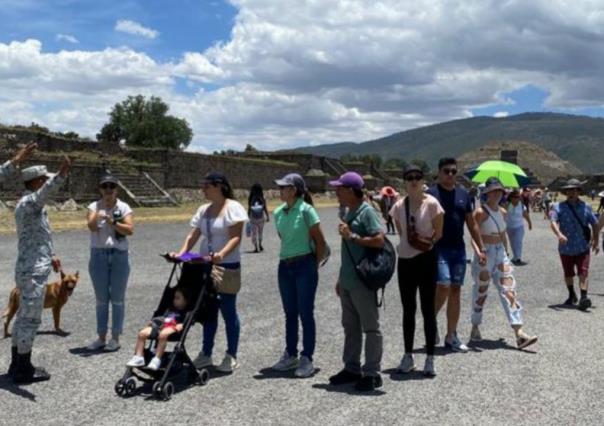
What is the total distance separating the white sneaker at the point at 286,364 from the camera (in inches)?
250

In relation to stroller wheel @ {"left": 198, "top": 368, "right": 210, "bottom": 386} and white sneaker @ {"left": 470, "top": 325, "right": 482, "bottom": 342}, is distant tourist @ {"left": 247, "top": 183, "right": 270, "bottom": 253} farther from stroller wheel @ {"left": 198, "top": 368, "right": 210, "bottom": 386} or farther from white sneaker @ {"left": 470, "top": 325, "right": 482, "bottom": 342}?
stroller wheel @ {"left": 198, "top": 368, "right": 210, "bottom": 386}

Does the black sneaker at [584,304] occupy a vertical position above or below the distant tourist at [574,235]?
below

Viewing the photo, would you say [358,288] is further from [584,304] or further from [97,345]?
[584,304]

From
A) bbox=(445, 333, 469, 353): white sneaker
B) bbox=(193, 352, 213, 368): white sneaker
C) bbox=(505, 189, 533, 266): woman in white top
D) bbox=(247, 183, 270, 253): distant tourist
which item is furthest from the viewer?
bbox=(247, 183, 270, 253): distant tourist

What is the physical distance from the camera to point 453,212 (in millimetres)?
7000

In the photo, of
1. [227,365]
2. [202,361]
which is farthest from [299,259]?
[202,361]

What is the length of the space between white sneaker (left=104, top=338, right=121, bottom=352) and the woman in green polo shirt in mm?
1751

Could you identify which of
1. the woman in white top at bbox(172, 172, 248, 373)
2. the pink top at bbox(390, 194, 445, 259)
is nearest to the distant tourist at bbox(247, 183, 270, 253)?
the woman in white top at bbox(172, 172, 248, 373)

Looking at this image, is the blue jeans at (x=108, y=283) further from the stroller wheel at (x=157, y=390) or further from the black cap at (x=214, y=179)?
the stroller wheel at (x=157, y=390)

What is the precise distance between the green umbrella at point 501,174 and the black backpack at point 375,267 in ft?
9.31

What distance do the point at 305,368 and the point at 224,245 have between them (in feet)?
4.17

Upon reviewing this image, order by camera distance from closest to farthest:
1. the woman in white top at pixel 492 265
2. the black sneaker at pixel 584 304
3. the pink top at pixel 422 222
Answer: the pink top at pixel 422 222, the woman in white top at pixel 492 265, the black sneaker at pixel 584 304

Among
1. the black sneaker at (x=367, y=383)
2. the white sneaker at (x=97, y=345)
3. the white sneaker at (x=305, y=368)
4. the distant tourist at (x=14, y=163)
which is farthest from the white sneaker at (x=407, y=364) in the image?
the distant tourist at (x=14, y=163)

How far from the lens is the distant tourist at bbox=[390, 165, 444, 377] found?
6.33 m
